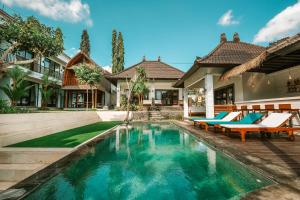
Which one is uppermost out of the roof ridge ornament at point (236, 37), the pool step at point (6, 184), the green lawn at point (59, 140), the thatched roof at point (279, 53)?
the roof ridge ornament at point (236, 37)

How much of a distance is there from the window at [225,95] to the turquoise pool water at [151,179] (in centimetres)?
1036

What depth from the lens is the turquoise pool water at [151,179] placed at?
2.75 meters

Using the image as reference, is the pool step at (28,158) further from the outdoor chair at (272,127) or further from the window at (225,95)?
the window at (225,95)

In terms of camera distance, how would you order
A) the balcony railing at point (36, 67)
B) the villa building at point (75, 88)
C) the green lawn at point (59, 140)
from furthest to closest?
the villa building at point (75, 88) → the balcony railing at point (36, 67) → the green lawn at point (59, 140)

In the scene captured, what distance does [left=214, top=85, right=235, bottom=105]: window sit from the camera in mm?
13693

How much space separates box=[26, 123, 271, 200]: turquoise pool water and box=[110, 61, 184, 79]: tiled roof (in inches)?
700

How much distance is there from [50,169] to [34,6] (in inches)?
650

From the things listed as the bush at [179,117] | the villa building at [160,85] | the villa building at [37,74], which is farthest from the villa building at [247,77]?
the villa building at [37,74]

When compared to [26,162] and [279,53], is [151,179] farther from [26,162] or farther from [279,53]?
[279,53]

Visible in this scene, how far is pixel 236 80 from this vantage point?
1171cm

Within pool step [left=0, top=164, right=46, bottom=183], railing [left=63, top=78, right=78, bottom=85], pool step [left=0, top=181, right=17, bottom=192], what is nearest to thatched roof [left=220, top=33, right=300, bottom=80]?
pool step [left=0, top=164, right=46, bottom=183]

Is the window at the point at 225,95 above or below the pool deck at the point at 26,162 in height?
above

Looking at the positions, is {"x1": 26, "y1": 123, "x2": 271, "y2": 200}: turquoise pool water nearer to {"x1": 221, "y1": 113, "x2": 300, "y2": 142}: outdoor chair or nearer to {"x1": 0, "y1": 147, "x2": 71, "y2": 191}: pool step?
{"x1": 0, "y1": 147, "x2": 71, "y2": 191}: pool step

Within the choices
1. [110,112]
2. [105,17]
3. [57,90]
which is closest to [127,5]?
[105,17]
